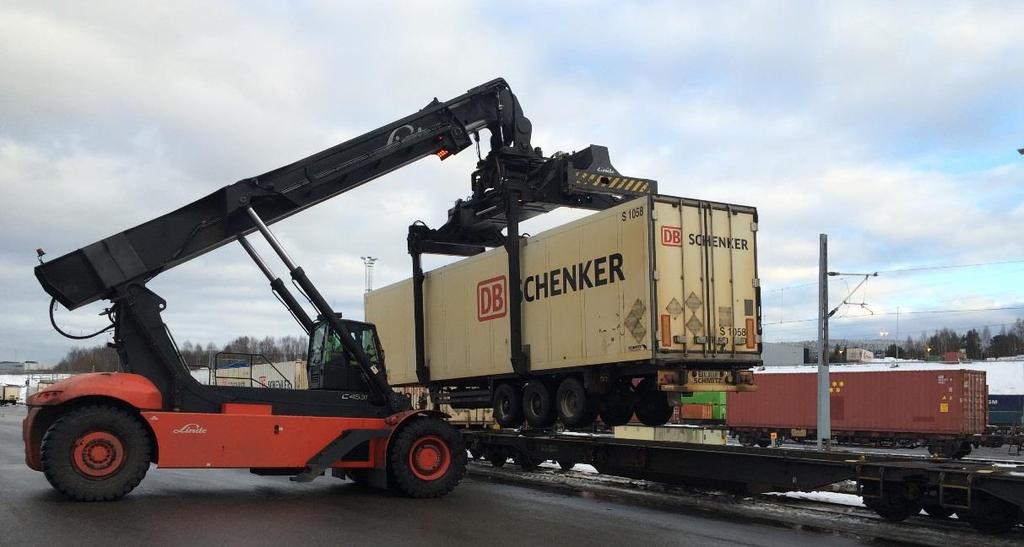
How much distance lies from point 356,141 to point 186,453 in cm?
521

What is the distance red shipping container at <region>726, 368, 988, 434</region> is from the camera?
29.1m

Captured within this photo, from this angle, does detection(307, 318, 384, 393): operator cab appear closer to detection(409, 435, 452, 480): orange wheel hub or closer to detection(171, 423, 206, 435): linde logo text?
detection(409, 435, 452, 480): orange wheel hub

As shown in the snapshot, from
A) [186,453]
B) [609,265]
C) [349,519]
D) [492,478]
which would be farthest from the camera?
[492,478]

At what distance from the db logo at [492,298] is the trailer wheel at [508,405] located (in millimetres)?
1286

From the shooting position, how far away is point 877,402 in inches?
1225

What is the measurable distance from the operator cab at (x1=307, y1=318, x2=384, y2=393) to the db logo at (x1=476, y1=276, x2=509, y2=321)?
9.48 ft

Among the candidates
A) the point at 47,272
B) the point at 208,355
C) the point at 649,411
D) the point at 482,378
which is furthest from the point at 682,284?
the point at 47,272

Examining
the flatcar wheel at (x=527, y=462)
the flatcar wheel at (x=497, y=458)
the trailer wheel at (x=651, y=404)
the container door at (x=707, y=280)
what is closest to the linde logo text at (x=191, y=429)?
the container door at (x=707, y=280)

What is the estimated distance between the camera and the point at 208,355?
36.7 ft

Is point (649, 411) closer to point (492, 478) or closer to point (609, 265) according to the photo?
point (609, 265)

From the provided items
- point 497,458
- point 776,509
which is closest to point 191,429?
point 497,458

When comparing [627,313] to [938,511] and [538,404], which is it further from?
[938,511]

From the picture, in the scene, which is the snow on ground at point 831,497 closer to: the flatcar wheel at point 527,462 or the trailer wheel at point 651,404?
the trailer wheel at point 651,404

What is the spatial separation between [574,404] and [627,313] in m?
1.98
